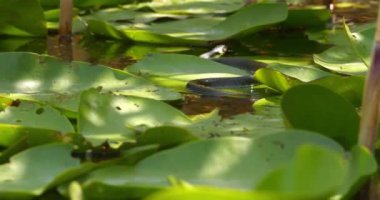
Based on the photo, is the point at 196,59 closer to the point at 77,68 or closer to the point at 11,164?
the point at 77,68

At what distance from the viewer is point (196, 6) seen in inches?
92.4

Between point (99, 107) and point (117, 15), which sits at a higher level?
point (99, 107)

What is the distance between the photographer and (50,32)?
7.04 ft

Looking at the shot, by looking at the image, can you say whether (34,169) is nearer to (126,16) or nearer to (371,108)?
(371,108)

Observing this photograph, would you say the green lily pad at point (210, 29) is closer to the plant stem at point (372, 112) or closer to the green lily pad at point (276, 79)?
the green lily pad at point (276, 79)

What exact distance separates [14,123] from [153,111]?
180mm

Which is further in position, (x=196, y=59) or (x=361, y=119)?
(x=196, y=59)

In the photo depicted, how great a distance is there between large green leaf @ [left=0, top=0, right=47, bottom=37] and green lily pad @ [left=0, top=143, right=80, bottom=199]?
0.93 meters

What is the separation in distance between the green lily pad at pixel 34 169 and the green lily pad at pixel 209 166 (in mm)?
54

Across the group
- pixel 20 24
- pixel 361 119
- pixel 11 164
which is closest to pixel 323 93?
pixel 361 119

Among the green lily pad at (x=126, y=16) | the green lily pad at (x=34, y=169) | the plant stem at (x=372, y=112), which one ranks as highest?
the plant stem at (x=372, y=112)

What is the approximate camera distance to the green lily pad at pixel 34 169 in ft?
3.17

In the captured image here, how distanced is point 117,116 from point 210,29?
34.1 inches

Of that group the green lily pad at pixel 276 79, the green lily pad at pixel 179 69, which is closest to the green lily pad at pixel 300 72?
the green lily pad at pixel 276 79
